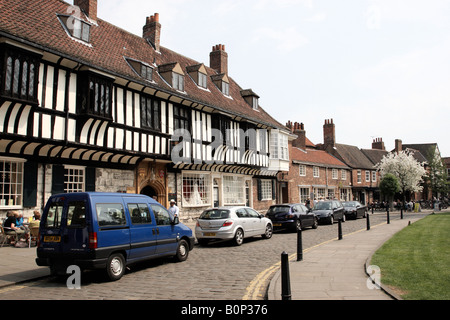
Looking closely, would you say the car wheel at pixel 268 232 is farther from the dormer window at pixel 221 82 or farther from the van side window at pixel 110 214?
the dormer window at pixel 221 82

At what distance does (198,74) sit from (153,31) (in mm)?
3999

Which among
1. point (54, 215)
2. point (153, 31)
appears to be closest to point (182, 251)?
point (54, 215)

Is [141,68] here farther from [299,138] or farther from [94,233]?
[299,138]

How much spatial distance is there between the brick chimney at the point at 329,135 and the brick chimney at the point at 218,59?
23726mm

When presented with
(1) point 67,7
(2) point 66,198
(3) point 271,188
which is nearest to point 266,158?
(3) point 271,188

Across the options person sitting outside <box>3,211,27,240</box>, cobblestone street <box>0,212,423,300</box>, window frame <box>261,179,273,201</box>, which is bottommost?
cobblestone street <box>0,212,423,300</box>

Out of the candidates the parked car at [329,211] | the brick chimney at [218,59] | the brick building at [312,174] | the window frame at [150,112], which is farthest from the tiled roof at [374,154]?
the window frame at [150,112]

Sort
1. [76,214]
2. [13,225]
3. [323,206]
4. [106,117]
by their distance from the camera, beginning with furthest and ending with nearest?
1. [323,206]
2. [106,117]
3. [13,225]
4. [76,214]

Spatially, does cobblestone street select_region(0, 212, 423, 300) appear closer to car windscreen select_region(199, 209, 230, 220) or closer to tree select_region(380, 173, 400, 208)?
car windscreen select_region(199, 209, 230, 220)

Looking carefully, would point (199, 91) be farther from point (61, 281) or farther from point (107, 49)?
point (61, 281)

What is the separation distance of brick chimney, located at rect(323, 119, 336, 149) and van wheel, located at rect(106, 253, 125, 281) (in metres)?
44.9

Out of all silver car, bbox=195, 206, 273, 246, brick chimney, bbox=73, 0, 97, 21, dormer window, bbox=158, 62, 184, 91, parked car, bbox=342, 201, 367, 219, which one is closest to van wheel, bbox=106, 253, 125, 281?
silver car, bbox=195, 206, 273, 246

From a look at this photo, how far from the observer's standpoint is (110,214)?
840cm

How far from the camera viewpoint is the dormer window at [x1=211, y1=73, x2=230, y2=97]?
27297 millimetres
